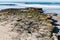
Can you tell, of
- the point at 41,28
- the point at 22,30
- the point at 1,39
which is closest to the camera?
the point at 1,39

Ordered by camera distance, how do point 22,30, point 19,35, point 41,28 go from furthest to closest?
1. point 41,28
2. point 22,30
3. point 19,35

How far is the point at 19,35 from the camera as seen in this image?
622 inches

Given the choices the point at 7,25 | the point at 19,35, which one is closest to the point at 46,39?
the point at 19,35

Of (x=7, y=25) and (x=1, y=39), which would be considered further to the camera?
(x=7, y=25)

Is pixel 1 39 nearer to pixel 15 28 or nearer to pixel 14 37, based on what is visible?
pixel 14 37

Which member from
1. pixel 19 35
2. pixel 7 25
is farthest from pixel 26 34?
pixel 7 25

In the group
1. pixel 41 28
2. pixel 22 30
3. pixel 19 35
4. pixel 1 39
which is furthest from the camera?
pixel 41 28

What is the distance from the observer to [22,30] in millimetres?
17219

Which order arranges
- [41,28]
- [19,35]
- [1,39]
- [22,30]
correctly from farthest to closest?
[41,28] < [22,30] < [19,35] < [1,39]

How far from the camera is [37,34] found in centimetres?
1620

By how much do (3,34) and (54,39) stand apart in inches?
124

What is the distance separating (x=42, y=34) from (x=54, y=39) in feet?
3.98

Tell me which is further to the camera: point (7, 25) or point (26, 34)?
point (7, 25)

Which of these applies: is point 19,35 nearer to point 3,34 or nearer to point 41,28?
point 3,34
